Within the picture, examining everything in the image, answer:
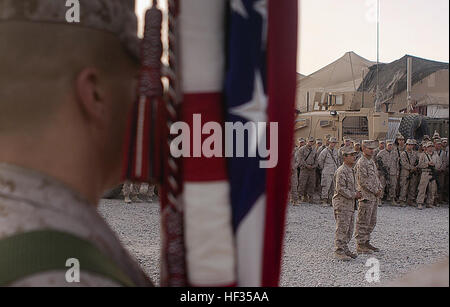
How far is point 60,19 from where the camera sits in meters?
0.71

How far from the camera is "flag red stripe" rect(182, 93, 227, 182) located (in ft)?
2.14

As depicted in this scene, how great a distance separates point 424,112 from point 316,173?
5592 millimetres

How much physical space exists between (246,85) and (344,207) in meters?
5.18

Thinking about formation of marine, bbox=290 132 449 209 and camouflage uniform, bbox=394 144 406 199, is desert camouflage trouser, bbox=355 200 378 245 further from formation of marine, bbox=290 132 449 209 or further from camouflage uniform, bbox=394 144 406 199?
camouflage uniform, bbox=394 144 406 199

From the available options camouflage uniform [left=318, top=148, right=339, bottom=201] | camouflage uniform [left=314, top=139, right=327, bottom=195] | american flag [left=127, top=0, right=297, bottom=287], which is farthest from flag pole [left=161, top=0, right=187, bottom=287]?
camouflage uniform [left=314, top=139, right=327, bottom=195]

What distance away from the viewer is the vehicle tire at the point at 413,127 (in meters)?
11.3

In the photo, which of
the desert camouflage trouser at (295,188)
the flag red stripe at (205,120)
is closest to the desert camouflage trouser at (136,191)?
the desert camouflage trouser at (295,188)

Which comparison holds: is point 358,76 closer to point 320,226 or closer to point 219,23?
point 320,226

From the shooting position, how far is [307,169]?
9.97 m

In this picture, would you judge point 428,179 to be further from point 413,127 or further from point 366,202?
point 366,202

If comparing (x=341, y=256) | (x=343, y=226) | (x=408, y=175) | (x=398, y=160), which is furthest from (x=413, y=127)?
(x=341, y=256)

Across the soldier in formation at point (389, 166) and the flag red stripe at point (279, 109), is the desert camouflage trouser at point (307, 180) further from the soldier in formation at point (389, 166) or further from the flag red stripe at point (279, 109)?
the flag red stripe at point (279, 109)

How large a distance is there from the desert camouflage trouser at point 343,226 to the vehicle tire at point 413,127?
6.28 meters
